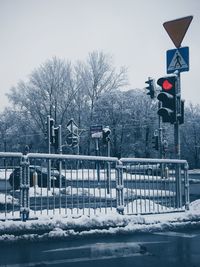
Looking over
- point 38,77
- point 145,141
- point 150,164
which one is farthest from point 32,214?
point 145,141

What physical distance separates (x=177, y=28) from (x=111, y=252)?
574 centimetres

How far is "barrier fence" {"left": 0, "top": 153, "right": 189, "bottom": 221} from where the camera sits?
7.83 m

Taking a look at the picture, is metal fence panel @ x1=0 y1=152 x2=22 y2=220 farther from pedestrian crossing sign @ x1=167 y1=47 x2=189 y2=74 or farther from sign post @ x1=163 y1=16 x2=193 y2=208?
pedestrian crossing sign @ x1=167 y1=47 x2=189 y2=74

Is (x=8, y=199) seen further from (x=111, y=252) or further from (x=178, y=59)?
(x=178, y=59)

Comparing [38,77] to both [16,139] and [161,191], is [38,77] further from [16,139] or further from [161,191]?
[161,191]

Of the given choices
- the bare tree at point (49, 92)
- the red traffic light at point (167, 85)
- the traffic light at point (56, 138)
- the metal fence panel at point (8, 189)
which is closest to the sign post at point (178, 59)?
the red traffic light at point (167, 85)

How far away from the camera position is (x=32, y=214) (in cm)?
802

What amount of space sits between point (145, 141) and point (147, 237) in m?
61.0

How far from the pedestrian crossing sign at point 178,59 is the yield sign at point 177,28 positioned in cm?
16

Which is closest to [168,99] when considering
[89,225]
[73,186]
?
[73,186]

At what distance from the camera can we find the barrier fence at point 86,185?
7828 mm

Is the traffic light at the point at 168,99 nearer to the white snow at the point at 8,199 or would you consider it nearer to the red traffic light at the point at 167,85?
the red traffic light at the point at 167,85

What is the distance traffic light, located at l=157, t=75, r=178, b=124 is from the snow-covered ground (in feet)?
7.10

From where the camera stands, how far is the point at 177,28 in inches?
390
